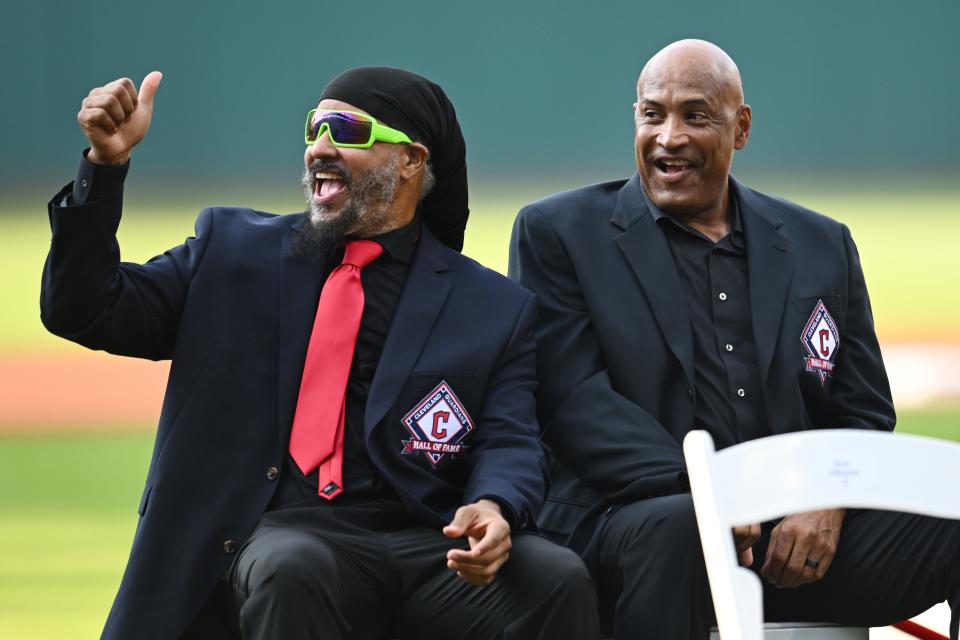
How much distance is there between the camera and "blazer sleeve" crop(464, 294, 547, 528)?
2.80m

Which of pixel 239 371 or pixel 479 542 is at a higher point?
pixel 239 371

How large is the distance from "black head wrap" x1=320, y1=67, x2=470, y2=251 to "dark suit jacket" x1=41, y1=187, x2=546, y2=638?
239mm

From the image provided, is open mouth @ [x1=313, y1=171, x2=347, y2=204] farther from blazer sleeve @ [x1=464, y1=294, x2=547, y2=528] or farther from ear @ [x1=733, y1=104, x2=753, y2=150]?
ear @ [x1=733, y1=104, x2=753, y2=150]

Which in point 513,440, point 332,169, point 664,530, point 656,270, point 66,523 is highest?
point 332,169

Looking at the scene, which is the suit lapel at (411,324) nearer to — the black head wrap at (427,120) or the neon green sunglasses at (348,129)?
the black head wrap at (427,120)

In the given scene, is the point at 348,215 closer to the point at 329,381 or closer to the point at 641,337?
the point at 329,381

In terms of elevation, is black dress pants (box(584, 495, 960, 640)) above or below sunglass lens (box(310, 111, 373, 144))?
below

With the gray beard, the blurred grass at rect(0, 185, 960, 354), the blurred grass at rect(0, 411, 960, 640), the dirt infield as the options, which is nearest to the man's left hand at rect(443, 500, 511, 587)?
the gray beard

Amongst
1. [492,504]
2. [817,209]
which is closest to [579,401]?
[492,504]

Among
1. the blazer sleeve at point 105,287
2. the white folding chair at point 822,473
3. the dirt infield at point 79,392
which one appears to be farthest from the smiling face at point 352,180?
the dirt infield at point 79,392

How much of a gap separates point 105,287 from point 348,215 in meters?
0.61

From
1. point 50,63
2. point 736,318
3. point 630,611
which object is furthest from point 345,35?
point 630,611

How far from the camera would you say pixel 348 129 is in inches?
125

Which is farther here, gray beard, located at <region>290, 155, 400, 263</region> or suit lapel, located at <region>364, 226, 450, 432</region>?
gray beard, located at <region>290, 155, 400, 263</region>
